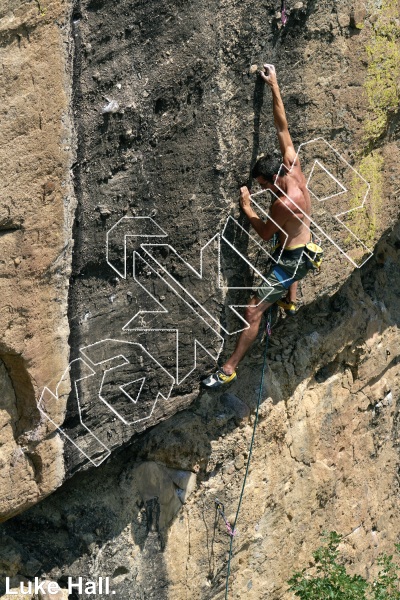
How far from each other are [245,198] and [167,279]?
0.66 meters

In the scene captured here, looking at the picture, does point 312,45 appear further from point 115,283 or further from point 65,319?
point 65,319

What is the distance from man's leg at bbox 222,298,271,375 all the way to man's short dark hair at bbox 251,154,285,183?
0.83 m

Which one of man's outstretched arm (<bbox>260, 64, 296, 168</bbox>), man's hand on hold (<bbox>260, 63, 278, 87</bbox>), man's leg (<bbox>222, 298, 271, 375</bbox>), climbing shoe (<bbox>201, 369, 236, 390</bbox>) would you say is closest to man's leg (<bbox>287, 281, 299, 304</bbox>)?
man's leg (<bbox>222, 298, 271, 375</bbox>)

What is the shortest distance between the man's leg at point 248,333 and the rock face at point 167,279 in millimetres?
73

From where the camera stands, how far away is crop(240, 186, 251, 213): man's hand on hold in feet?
19.3

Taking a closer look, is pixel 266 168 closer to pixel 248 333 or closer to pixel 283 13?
pixel 283 13

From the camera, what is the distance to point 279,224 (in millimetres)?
6078

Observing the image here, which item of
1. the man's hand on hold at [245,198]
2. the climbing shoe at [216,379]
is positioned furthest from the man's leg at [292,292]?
the man's hand on hold at [245,198]

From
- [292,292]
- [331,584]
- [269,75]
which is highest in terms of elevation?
[269,75]

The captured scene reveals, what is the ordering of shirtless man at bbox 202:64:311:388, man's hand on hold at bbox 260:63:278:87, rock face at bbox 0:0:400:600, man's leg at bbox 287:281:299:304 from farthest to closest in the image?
1. man's leg at bbox 287:281:299:304
2. shirtless man at bbox 202:64:311:388
3. man's hand on hold at bbox 260:63:278:87
4. rock face at bbox 0:0:400:600

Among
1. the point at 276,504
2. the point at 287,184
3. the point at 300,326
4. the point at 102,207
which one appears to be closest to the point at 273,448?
the point at 276,504

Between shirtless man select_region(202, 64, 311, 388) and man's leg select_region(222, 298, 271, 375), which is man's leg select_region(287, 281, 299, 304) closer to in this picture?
shirtless man select_region(202, 64, 311, 388)

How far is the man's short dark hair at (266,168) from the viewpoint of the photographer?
19.2 ft

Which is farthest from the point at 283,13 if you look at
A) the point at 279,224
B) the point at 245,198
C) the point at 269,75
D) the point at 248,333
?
the point at 248,333
